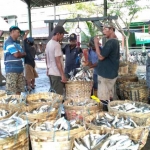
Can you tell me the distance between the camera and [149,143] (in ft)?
15.4

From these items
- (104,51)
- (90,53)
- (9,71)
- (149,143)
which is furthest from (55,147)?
(90,53)

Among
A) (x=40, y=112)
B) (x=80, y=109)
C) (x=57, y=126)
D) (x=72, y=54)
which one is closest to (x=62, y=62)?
(x=72, y=54)

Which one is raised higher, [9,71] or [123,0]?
[123,0]

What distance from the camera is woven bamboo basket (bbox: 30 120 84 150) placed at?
3.20 metres

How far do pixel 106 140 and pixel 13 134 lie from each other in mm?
1084

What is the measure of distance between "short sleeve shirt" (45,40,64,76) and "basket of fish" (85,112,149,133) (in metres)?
1.96

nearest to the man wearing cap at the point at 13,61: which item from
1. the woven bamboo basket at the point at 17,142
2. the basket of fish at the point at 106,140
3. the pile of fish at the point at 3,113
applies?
the pile of fish at the point at 3,113

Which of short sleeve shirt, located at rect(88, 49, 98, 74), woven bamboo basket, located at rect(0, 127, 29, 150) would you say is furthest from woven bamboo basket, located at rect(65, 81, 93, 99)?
woven bamboo basket, located at rect(0, 127, 29, 150)

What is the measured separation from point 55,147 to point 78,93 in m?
2.92

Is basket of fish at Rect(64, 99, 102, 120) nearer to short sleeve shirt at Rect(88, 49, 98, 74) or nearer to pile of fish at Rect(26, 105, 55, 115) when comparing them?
pile of fish at Rect(26, 105, 55, 115)

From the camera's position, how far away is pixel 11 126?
340cm

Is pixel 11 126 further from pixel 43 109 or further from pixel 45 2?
pixel 45 2

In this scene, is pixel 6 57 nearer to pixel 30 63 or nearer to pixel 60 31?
pixel 60 31

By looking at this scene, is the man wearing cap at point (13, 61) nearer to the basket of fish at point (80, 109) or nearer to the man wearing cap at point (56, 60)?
the man wearing cap at point (56, 60)
